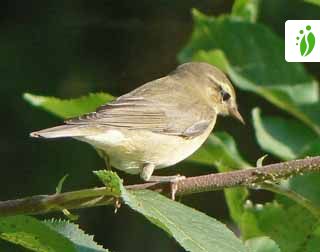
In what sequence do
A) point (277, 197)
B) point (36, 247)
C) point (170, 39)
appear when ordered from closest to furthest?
point (36, 247) < point (277, 197) < point (170, 39)

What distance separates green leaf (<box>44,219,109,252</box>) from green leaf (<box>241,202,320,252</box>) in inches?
17.5

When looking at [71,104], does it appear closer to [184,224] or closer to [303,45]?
[303,45]

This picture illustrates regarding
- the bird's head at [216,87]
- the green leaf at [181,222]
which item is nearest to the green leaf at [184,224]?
the green leaf at [181,222]

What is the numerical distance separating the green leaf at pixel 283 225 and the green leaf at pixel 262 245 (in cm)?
2

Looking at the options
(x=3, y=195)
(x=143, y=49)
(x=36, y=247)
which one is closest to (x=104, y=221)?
(x=3, y=195)

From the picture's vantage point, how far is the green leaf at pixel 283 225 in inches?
72.7

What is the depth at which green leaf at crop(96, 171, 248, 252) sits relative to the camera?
1.42 metres

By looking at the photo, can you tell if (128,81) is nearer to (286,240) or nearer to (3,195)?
(3,195)

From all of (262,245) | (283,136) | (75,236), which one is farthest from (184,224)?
(283,136)

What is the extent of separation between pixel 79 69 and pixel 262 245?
4419 millimetres

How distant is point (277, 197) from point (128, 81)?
402 cm

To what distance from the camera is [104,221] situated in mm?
6176

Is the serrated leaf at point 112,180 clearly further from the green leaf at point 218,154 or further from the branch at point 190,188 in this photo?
the green leaf at point 218,154

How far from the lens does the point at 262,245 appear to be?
1900 millimetres
